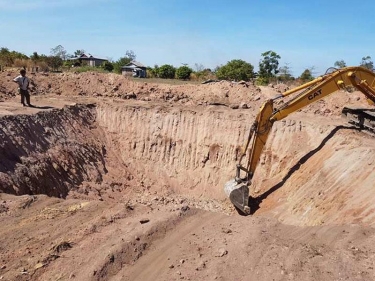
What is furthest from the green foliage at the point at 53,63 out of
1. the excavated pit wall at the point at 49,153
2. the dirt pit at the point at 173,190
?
the excavated pit wall at the point at 49,153

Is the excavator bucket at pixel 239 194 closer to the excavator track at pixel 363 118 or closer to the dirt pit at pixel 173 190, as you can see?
the dirt pit at pixel 173 190

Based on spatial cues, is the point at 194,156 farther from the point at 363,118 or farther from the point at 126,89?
the point at 126,89

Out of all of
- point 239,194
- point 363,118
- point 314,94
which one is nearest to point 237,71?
point 363,118

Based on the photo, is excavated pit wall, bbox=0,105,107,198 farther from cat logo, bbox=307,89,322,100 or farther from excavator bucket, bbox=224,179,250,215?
cat logo, bbox=307,89,322,100

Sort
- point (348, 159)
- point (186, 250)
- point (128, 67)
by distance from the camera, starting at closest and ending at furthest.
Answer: point (186, 250), point (348, 159), point (128, 67)

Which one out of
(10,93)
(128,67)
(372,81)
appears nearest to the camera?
(372,81)

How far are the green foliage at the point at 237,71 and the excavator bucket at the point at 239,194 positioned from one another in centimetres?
2725

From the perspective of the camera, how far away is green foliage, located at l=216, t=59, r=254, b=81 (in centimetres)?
3838

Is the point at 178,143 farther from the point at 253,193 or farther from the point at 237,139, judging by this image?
the point at 253,193

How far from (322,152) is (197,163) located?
5.23 metres

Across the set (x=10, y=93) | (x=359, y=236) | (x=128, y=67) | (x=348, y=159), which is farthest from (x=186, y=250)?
(x=128, y=67)

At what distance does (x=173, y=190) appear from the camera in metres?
15.8

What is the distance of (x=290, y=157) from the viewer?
1403cm

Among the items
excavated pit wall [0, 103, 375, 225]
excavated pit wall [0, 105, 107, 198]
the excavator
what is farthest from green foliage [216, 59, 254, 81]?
the excavator
